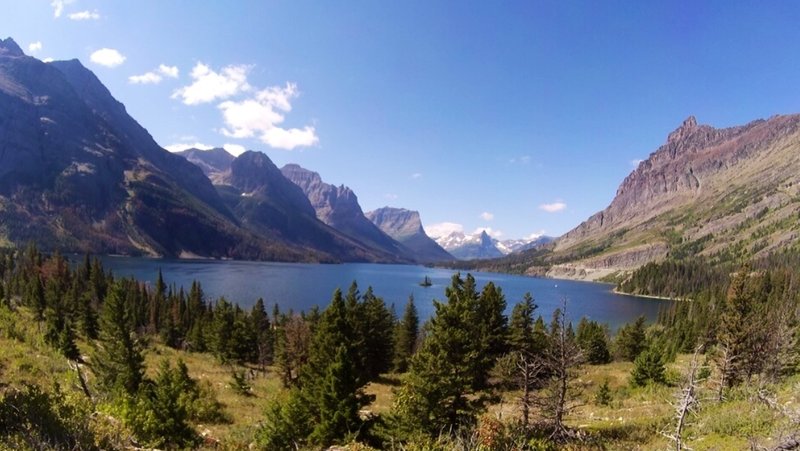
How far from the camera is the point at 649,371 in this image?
134 ft

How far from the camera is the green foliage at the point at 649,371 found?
4038 cm

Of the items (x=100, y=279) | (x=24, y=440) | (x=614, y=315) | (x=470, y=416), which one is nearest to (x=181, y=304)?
(x=100, y=279)

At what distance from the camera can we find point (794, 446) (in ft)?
25.1

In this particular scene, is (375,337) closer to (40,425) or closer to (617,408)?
(617,408)

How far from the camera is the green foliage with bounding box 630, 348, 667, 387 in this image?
4038 centimetres

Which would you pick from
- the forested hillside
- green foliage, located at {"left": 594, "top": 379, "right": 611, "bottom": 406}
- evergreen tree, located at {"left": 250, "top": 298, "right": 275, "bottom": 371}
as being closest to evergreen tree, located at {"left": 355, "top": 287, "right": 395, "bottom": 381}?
the forested hillside

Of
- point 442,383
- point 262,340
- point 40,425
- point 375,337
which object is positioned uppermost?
point 40,425

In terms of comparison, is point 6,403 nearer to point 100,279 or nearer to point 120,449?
point 120,449

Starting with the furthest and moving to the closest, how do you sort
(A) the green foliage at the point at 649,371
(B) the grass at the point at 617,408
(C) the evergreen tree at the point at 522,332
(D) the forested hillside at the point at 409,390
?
(C) the evergreen tree at the point at 522,332
(A) the green foliage at the point at 649,371
(B) the grass at the point at 617,408
(D) the forested hillside at the point at 409,390

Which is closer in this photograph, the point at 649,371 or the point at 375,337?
the point at 649,371

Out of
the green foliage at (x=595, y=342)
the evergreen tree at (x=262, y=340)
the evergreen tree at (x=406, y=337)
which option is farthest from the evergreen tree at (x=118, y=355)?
the green foliage at (x=595, y=342)

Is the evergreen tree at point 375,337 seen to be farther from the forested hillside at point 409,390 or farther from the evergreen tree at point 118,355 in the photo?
the evergreen tree at point 118,355

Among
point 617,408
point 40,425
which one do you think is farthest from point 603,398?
point 40,425

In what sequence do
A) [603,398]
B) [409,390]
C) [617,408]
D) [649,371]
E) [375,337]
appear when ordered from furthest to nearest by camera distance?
1. [375,337]
2. [649,371]
3. [603,398]
4. [617,408]
5. [409,390]
